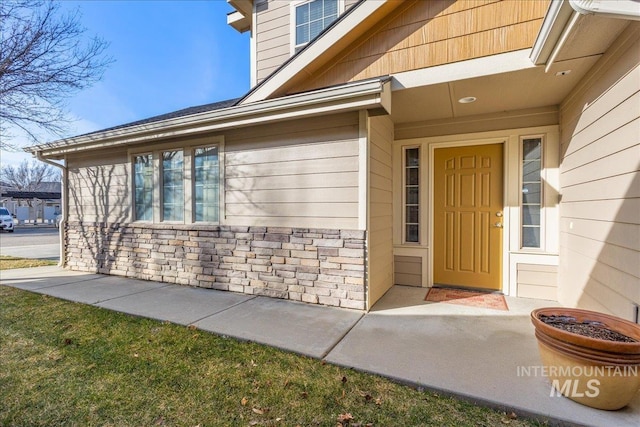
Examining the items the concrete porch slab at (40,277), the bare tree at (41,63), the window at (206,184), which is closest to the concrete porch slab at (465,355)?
the window at (206,184)

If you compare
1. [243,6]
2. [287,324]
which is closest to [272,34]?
[243,6]

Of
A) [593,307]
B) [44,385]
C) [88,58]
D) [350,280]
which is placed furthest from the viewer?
[88,58]

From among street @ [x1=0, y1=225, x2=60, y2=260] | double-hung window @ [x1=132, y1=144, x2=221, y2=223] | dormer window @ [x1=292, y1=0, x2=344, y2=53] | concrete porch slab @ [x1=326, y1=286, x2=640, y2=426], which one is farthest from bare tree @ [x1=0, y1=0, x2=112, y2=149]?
concrete porch slab @ [x1=326, y1=286, x2=640, y2=426]

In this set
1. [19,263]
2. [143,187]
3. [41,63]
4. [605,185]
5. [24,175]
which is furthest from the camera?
[24,175]

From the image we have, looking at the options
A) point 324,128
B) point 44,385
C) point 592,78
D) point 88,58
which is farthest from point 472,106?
point 88,58

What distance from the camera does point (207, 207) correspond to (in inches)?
195

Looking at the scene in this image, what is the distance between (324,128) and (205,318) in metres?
2.72

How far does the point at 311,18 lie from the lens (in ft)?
16.8

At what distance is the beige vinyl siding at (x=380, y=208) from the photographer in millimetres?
3842

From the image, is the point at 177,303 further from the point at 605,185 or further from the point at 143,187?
the point at 605,185

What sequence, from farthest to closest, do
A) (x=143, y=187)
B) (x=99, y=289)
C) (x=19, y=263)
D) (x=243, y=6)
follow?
(x=19, y=263), (x=243, y=6), (x=143, y=187), (x=99, y=289)

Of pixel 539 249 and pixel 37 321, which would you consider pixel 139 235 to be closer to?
pixel 37 321

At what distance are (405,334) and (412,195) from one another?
2.43 m

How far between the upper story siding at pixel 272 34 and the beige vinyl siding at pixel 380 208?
7.81ft
